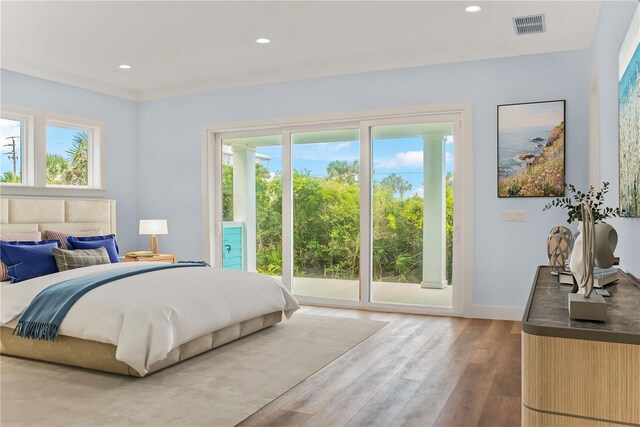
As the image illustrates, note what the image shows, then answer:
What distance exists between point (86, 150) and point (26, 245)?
2.05 meters

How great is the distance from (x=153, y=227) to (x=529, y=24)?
4610 millimetres

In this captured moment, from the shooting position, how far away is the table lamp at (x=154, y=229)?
20.7 feet

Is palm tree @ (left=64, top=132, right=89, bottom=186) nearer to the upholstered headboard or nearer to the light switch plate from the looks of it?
the upholstered headboard

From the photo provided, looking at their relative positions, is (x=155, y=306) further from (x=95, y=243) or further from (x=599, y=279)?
(x=599, y=279)

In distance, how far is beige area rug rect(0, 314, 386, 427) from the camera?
2.70 metres

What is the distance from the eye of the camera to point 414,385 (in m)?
3.20

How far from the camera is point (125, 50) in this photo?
5.12 metres

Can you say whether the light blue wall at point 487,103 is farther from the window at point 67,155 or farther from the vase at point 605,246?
the vase at point 605,246

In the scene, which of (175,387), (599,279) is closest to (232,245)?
(175,387)

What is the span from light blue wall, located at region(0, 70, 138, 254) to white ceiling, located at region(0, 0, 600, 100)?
0.16 m

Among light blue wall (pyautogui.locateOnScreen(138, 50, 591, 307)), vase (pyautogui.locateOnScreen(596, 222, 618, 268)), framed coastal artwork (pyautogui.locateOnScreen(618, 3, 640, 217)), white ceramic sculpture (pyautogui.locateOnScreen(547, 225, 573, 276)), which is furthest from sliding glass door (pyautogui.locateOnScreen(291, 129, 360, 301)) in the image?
vase (pyautogui.locateOnScreen(596, 222, 618, 268))

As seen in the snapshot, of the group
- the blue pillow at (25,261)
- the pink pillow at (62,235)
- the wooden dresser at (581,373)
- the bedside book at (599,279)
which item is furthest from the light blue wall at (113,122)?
the wooden dresser at (581,373)

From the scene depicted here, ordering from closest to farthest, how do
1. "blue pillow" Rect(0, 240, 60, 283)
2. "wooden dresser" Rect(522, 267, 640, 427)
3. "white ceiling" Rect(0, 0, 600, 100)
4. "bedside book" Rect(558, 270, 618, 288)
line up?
"wooden dresser" Rect(522, 267, 640, 427) → "bedside book" Rect(558, 270, 618, 288) → "white ceiling" Rect(0, 0, 600, 100) → "blue pillow" Rect(0, 240, 60, 283)

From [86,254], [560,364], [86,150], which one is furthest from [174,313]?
[86,150]
